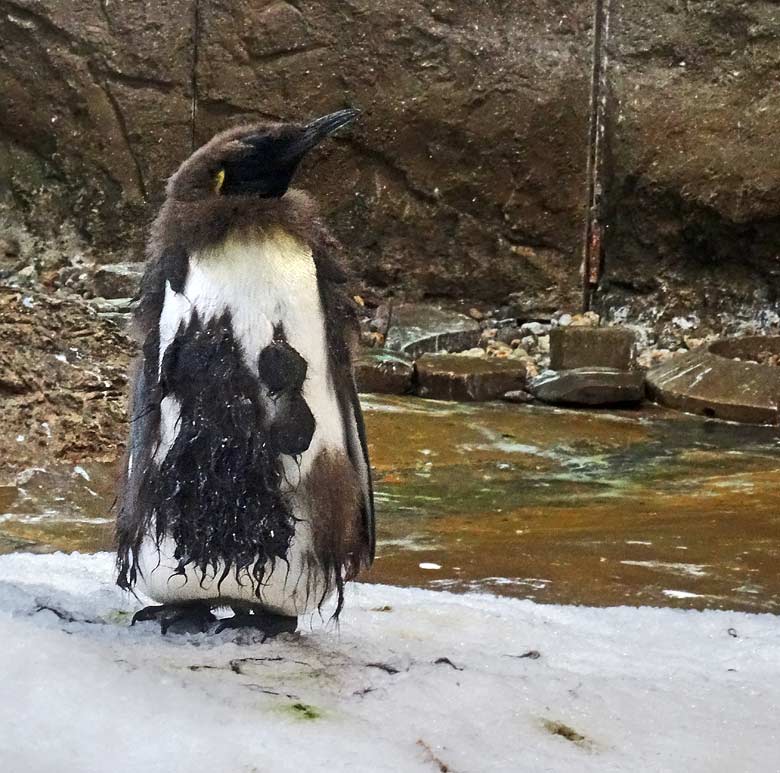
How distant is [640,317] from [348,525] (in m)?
5.43

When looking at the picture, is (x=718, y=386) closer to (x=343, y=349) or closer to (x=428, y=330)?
(x=428, y=330)

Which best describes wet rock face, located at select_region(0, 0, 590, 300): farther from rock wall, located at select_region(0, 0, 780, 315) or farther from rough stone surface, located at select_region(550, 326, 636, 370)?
rough stone surface, located at select_region(550, 326, 636, 370)

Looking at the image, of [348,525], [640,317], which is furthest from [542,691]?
[640,317]

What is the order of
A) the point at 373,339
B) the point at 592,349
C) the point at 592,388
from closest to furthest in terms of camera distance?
the point at 592,388 < the point at 592,349 < the point at 373,339

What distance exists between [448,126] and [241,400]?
543 cm

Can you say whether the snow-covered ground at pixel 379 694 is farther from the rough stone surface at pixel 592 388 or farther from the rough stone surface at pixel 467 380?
the rough stone surface at pixel 467 380

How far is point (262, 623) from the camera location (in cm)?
190

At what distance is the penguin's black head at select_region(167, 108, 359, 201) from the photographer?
1875 mm

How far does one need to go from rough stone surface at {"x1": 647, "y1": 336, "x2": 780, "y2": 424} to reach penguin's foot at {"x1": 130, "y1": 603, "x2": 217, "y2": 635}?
3.69 metres

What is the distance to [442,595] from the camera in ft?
8.19

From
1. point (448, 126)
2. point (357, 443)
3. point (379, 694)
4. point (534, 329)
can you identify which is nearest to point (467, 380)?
point (534, 329)

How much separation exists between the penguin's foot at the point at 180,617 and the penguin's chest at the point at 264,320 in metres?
0.26

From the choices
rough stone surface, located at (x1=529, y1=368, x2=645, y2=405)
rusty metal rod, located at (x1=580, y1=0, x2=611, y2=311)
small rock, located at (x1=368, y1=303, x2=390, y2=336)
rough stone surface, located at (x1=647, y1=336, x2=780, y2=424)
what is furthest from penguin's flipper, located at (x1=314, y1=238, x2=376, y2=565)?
rusty metal rod, located at (x1=580, y1=0, x2=611, y2=311)

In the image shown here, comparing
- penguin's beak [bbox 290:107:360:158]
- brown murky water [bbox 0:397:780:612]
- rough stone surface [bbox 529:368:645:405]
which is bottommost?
brown murky water [bbox 0:397:780:612]
